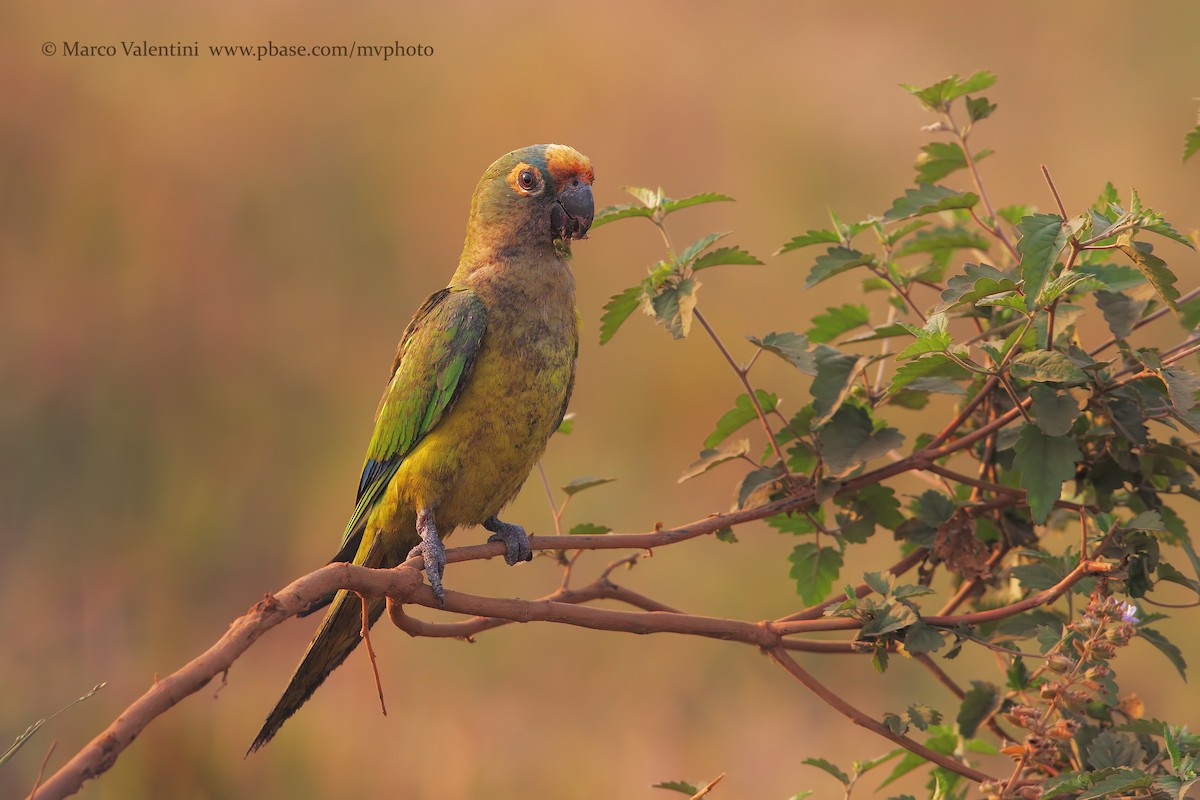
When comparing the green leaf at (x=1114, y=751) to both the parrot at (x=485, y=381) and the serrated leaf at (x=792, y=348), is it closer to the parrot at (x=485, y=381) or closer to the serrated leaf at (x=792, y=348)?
the serrated leaf at (x=792, y=348)

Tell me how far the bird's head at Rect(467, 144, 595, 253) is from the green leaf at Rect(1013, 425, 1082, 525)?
1132 mm

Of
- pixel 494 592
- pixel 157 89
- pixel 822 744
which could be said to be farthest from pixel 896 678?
pixel 157 89

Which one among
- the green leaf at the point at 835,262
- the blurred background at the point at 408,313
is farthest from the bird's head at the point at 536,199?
the blurred background at the point at 408,313

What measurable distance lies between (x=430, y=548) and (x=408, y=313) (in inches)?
170

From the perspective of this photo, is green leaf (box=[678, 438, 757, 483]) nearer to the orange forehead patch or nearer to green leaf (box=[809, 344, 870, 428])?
green leaf (box=[809, 344, 870, 428])

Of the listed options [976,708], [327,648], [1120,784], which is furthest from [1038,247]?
[327,648]

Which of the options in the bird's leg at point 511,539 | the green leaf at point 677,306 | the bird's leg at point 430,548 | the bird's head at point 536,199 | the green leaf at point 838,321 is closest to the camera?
the green leaf at point 677,306

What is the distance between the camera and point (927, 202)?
2.15m

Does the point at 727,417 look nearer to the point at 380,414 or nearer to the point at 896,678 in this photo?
the point at 380,414

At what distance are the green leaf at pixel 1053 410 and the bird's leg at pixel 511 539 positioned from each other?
1.02 metres

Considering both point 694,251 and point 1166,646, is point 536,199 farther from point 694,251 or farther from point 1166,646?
point 1166,646

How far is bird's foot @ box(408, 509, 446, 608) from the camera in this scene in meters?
2.21

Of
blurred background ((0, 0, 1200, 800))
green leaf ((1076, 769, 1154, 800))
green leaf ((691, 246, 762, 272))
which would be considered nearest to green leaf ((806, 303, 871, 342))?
green leaf ((691, 246, 762, 272))

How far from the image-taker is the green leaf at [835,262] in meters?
2.18
